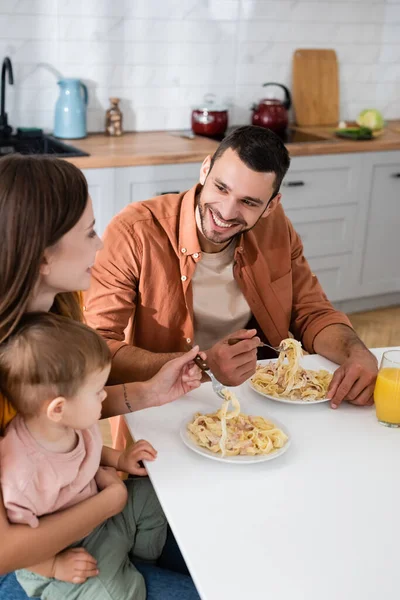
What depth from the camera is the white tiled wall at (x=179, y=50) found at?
3.51m

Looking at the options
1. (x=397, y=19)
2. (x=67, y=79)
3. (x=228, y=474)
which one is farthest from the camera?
(x=397, y=19)

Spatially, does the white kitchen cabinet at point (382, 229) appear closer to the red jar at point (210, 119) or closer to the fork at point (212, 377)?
the red jar at point (210, 119)

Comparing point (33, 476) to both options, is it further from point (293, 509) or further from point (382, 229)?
point (382, 229)

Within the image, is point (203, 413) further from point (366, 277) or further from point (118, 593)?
point (366, 277)

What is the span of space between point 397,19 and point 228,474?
3789 mm

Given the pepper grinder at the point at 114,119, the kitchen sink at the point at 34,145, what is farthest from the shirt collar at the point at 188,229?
the pepper grinder at the point at 114,119

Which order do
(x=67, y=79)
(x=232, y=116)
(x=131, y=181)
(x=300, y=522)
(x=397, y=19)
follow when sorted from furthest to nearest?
(x=397, y=19) → (x=232, y=116) → (x=67, y=79) → (x=131, y=181) → (x=300, y=522)

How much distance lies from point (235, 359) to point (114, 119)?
7.67ft

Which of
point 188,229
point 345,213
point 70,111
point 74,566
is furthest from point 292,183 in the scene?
point 74,566

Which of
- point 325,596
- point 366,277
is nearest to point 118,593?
point 325,596

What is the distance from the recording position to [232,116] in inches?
161

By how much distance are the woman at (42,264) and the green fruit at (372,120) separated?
10.3 ft

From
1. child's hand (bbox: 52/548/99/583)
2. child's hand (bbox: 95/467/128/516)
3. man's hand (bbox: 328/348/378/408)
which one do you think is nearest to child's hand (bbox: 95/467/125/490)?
child's hand (bbox: 95/467/128/516)

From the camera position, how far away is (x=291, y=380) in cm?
163
